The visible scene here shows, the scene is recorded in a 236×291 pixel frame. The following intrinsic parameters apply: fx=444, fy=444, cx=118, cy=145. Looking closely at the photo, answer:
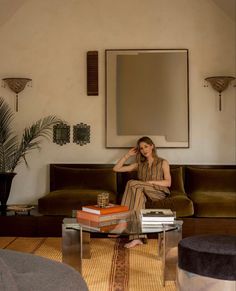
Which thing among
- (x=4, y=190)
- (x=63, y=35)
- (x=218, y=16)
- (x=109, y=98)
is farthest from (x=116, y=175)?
(x=218, y=16)

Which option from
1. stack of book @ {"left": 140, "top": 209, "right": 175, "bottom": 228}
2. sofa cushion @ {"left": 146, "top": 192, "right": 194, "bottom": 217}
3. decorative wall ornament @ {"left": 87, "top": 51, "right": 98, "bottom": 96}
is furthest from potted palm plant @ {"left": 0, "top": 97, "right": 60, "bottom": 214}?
stack of book @ {"left": 140, "top": 209, "right": 175, "bottom": 228}

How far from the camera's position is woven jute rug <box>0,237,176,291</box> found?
3158 mm

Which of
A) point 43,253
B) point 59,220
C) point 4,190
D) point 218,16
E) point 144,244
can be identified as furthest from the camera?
point 218,16

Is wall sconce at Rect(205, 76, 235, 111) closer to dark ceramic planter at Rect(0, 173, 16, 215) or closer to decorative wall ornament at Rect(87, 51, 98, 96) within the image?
decorative wall ornament at Rect(87, 51, 98, 96)

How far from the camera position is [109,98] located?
18.1ft

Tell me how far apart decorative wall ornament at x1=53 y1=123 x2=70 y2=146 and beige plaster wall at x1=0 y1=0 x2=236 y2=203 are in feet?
0.25

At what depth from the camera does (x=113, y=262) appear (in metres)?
3.70

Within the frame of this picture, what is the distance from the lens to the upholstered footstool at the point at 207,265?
248 centimetres

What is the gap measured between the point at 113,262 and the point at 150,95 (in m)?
2.42

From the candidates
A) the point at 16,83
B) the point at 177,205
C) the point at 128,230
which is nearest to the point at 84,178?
the point at 177,205

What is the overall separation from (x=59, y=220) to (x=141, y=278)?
1561mm

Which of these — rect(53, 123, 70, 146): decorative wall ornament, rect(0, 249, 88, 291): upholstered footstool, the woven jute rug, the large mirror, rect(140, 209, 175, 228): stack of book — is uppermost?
the large mirror

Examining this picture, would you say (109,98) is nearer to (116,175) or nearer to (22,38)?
(116,175)

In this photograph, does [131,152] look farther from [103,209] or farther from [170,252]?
[170,252]
